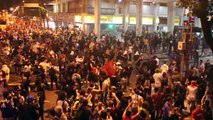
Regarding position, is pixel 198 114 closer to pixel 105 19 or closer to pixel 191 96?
pixel 191 96

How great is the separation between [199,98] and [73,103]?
5344 millimetres

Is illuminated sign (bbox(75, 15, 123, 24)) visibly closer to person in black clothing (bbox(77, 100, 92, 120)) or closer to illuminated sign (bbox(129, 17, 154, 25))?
illuminated sign (bbox(129, 17, 154, 25))

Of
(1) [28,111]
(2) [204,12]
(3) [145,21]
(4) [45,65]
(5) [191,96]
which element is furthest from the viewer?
(3) [145,21]

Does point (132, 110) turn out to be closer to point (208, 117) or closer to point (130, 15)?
point (208, 117)

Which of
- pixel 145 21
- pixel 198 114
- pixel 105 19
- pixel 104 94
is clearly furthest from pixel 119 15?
pixel 198 114

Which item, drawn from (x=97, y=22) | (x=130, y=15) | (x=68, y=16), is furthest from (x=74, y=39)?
(x=130, y=15)

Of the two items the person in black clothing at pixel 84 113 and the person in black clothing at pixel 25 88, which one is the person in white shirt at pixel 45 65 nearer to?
the person in black clothing at pixel 25 88

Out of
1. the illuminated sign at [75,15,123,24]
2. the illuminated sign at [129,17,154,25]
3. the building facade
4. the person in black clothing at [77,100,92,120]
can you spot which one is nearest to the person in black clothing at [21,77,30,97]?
the person in black clothing at [77,100,92,120]

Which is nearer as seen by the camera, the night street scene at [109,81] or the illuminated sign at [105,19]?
the night street scene at [109,81]

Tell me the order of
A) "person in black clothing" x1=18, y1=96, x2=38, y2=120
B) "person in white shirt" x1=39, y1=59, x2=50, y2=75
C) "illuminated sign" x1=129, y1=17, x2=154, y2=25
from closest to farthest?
"person in black clothing" x1=18, y1=96, x2=38, y2=120, "person in white shirt" x1=39, y1=59, x2=50, y2=75, "illuminated sign" x1=129, y1=17, x2=154, y2=25

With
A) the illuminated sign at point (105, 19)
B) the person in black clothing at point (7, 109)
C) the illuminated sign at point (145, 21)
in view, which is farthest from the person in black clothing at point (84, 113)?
the illuminated sign at point (145, 21)

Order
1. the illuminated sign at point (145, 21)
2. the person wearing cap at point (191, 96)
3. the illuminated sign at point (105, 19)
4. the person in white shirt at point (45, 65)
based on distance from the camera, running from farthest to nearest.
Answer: the illuminated sign at point (145, 21)
the illuminated sign at point (105, 19)
the person in white shirt at point (45, 65)
the person wearing cap at point (191, 96)

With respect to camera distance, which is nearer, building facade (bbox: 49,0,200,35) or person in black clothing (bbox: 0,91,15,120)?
person in black clothing (bbox: 0,91,15,120)

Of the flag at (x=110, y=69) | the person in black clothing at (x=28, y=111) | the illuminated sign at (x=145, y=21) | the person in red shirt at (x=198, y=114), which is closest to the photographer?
the person in black clothing at (x=28, y=111)
